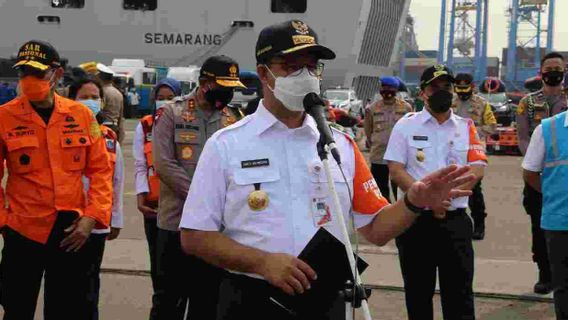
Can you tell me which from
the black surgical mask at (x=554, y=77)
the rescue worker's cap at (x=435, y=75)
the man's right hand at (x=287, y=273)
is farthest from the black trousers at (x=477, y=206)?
the man's right hand at (x=287, y=273)

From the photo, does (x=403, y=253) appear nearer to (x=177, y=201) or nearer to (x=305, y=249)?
(x=177, y=201)

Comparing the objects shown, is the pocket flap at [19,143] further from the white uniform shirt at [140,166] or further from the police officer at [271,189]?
the police officer at [271,189]

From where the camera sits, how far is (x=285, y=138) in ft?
9.63

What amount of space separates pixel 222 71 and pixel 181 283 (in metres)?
1.21

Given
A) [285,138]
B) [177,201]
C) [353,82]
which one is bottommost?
[353,82]

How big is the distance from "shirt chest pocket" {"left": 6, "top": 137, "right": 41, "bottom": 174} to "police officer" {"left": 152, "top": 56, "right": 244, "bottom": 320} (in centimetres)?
73

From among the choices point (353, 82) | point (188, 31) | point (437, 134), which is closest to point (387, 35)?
point (353, 82)

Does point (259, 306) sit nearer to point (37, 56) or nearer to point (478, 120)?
point (37, 56)

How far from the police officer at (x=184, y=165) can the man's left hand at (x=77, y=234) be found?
1.83 ft

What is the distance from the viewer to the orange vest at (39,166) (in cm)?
427

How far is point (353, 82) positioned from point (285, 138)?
181 ft

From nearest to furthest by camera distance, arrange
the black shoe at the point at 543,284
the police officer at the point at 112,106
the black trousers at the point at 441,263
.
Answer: the black trousers at the point at 441,263, the black shoe at the point at 543,284, the police officer at the point at 112,106

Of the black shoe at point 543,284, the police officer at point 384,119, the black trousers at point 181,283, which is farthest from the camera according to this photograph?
the police officer at point 384,119

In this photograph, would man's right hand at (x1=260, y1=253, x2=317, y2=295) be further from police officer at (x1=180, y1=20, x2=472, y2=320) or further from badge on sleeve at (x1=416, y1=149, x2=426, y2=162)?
badge on sleeve at (x1=416, y1=149, x2=426, y2=162)
